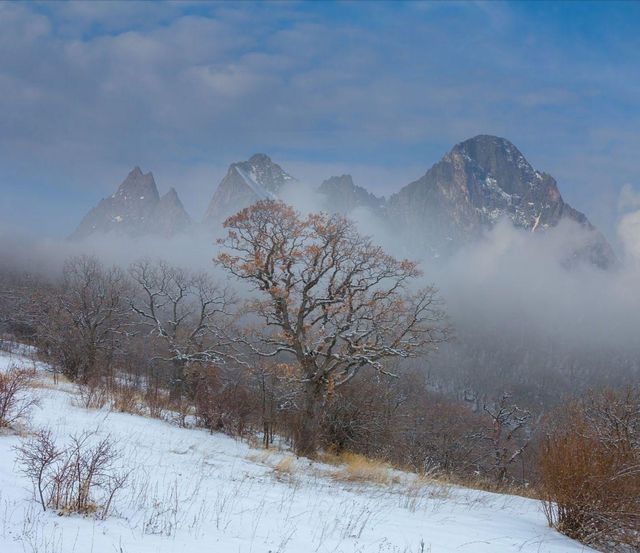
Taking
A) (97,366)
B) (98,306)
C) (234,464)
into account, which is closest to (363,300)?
(234,464)

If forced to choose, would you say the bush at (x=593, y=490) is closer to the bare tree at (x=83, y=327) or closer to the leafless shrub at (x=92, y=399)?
the leafless shrub at (x=92, y=399)

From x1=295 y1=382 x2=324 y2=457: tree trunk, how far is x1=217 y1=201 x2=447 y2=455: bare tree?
3 cm

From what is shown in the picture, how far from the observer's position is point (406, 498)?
9422mm

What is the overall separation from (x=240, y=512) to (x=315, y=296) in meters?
11.4

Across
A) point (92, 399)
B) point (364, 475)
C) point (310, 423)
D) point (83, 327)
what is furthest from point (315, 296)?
point (83, 327)

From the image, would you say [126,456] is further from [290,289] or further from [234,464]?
[290,289]

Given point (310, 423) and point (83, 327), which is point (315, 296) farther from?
point (83, 327)

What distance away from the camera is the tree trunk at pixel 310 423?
1564 centimetres

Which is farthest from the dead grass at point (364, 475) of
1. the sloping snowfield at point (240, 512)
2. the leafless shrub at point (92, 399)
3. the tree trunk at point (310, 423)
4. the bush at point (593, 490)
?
the leafless shrub at point (92, 399)

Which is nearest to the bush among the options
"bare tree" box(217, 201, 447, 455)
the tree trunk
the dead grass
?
the dead grass

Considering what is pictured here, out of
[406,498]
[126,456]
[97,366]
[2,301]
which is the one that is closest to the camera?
[126,456]

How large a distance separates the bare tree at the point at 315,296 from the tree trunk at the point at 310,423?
0.03m

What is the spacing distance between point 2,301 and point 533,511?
72.5 meters

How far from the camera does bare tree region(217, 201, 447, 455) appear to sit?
1647 centimetres
